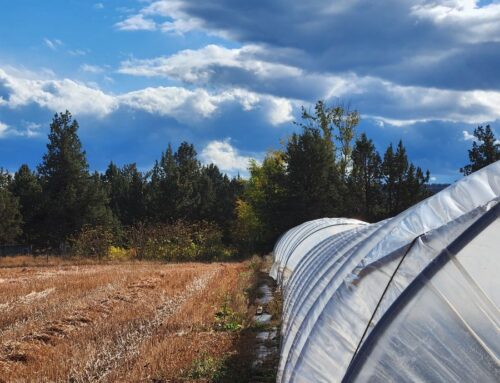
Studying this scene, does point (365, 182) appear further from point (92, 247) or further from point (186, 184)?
point (92, 247)

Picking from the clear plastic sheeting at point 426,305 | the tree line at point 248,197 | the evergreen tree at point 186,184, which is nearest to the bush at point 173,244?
the tree line at point 248,197

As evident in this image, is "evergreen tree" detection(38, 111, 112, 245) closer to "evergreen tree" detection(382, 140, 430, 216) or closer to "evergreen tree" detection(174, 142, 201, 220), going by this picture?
"evergreen tree" detection(174, 142, 201, 220)

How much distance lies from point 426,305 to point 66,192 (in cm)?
4308

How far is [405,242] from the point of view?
14.8ft

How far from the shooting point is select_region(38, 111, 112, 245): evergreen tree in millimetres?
44594

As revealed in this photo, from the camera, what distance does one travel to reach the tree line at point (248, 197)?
40344mm

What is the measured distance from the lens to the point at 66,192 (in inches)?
1746

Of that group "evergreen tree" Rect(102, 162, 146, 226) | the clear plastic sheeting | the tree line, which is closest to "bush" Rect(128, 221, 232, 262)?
the tree line

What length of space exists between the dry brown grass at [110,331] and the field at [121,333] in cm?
1

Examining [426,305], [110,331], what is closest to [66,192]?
[110,331]

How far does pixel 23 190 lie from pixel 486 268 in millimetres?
55319

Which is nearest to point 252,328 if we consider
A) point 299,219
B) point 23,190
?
point 299,219

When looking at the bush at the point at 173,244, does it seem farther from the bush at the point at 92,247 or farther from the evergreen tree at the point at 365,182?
the evergreen tree at the point at 365,182

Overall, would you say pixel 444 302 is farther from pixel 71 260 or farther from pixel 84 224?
pixel 84 224
